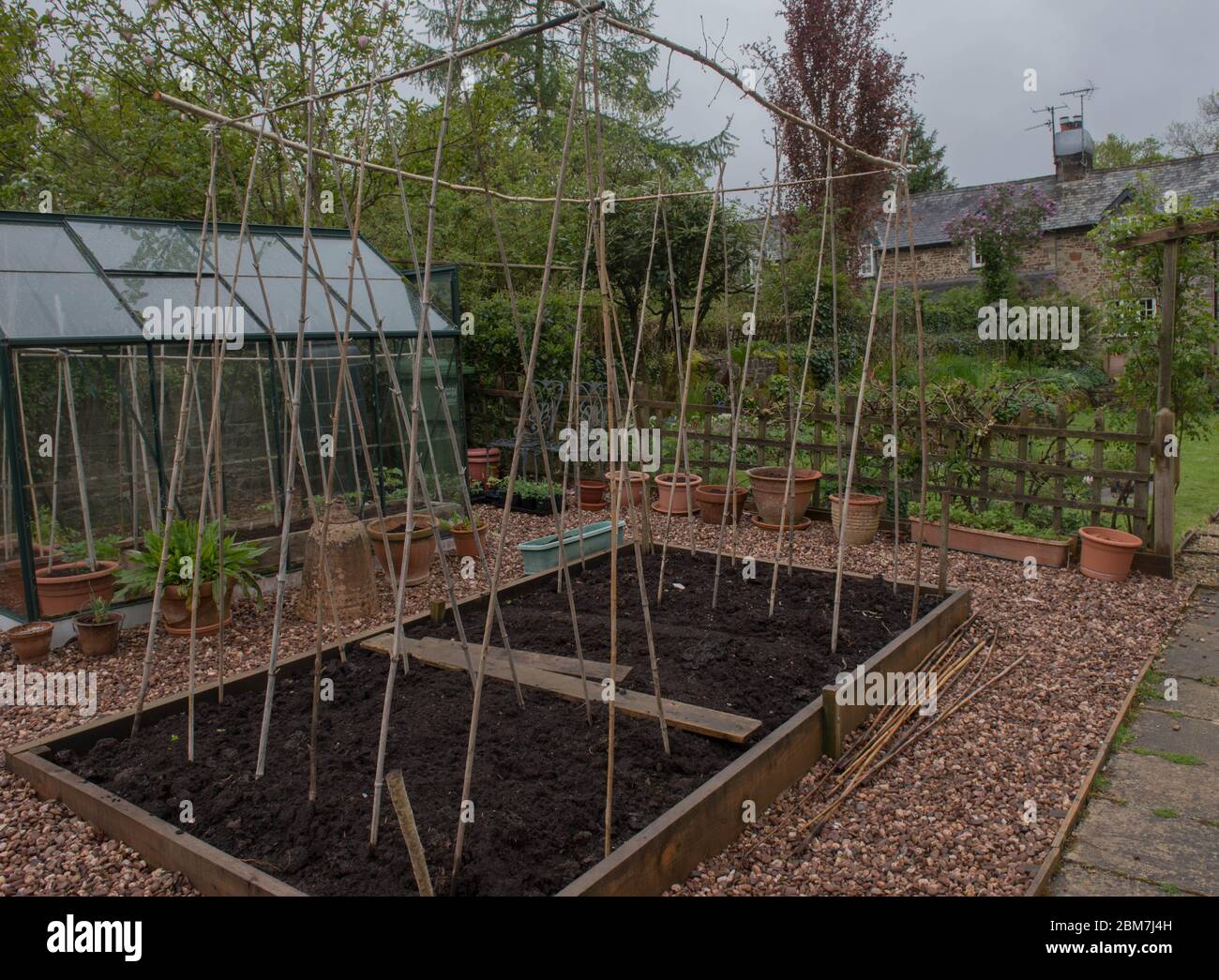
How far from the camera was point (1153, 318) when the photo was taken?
6504mm

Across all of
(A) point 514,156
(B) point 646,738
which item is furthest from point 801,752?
(A) point 514,156

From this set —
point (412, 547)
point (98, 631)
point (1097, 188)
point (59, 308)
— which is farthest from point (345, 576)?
point (1097, 188)

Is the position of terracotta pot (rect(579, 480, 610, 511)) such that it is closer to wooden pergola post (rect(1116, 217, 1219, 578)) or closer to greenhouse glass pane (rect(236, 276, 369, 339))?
greenhouse glass pane (rect(236, 276, 369, 339))

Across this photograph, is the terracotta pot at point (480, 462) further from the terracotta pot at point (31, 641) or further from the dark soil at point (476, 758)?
the terracotta pot at point (31, 641)

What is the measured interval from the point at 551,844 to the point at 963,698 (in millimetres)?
2421

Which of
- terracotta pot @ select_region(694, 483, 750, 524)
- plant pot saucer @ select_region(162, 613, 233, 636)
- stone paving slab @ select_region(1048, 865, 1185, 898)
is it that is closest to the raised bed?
stone paving slab @ select_region(1048, 865, 1185, 898)

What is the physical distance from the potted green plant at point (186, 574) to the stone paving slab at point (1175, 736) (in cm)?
478

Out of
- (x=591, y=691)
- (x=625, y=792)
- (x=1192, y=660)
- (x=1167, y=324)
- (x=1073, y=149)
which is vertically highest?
(x=1073, y=149)

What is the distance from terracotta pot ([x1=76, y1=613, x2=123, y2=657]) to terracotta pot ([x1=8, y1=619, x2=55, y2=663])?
0.54ft

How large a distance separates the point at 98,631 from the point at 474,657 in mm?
2411

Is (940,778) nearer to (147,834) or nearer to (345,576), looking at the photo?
(147,834)

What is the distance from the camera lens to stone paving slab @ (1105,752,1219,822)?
3264 millimetres

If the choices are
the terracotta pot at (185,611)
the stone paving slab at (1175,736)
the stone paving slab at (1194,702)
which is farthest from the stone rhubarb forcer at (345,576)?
the stone paving slab at (1194,702)
